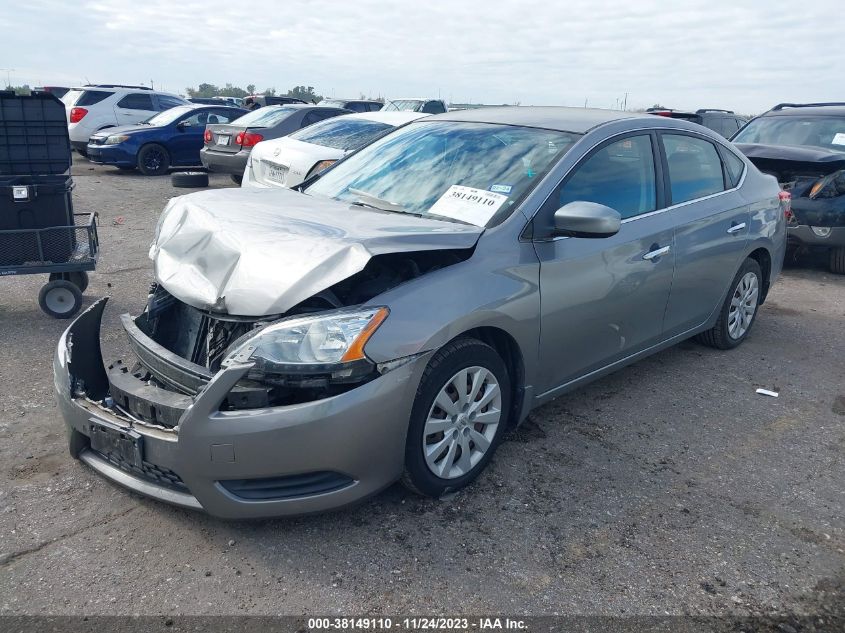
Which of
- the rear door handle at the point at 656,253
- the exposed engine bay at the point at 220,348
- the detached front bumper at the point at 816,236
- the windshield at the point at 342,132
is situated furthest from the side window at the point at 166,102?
the rear door handle at the point at 656,253

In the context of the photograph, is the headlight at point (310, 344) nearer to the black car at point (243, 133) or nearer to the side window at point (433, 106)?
the black car at point (243, 133)

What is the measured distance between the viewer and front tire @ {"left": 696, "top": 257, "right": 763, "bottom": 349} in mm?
5164

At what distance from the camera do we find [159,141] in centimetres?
1470

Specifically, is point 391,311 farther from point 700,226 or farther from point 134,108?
point 134,108

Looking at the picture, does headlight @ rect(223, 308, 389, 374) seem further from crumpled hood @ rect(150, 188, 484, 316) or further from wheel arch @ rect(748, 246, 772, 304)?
wheel arch @ rect(748, 246, 772, 304)

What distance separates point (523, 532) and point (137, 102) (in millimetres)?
16927

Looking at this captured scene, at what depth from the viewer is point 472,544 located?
2924mm

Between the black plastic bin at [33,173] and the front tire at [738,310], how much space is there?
16.2 feet

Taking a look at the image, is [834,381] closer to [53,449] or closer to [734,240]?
[734,240]

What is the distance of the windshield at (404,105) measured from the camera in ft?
62.8

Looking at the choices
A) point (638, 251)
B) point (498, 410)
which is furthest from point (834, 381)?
point (498, 410)

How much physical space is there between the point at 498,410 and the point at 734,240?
8.39 ft

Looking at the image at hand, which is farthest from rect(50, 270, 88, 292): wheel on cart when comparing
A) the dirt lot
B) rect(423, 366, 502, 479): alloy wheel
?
rect(423, 366, 502, 479): alloy wheel

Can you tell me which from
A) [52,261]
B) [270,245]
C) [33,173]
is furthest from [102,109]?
[270,245]
